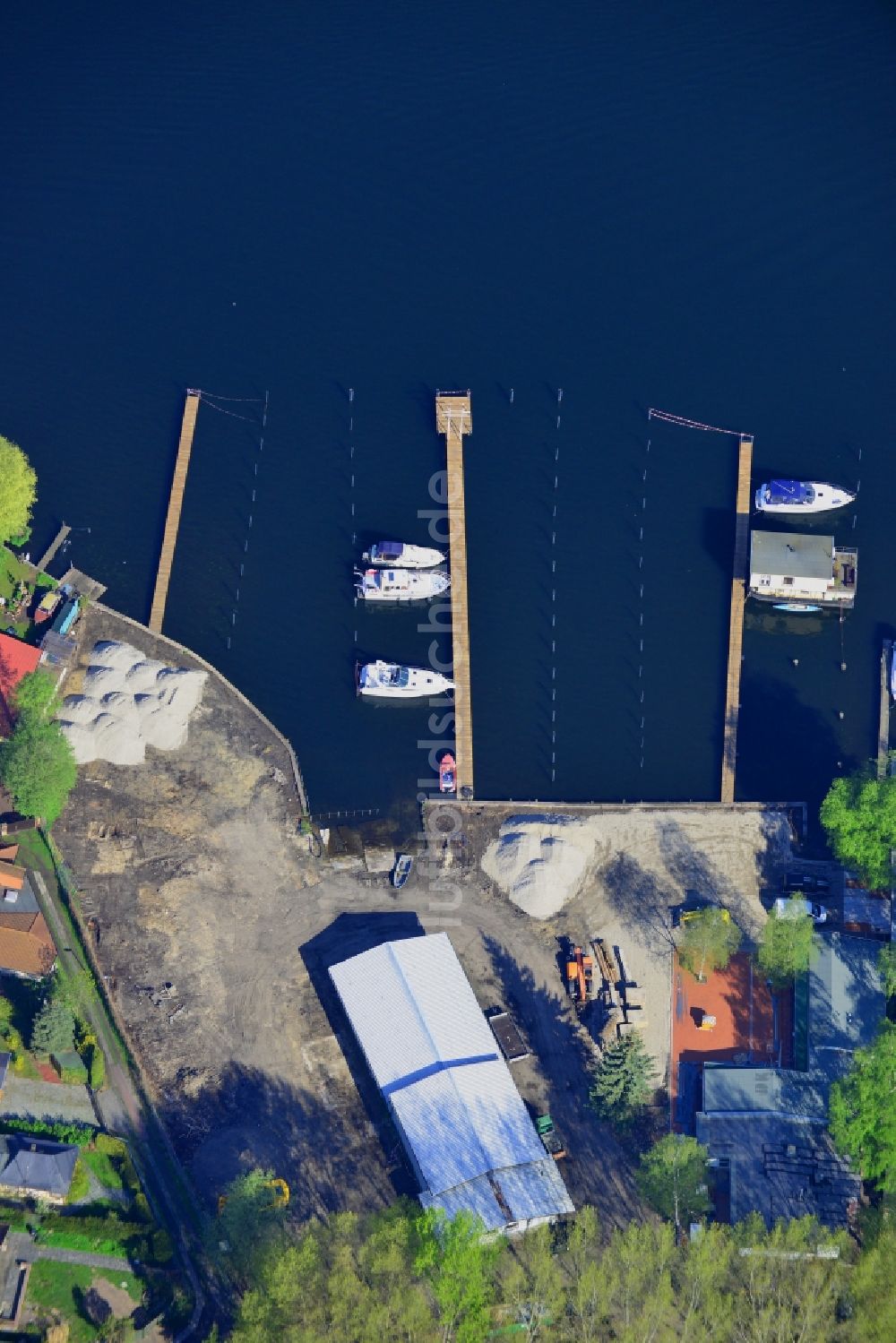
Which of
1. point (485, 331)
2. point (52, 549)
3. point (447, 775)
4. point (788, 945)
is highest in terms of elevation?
point (485, 331)

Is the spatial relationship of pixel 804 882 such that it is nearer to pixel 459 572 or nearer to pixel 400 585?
pixel 459 572

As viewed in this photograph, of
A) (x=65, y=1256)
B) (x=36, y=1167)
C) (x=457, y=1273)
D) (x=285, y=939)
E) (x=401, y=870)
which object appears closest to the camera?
(x=457, y=1273)

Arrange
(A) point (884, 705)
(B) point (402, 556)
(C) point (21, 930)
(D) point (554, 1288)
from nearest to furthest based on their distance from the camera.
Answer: (D) point (554, 1288) < (C) point (21, 930) < (A) point (884, 705) < (B) point (402, 556)

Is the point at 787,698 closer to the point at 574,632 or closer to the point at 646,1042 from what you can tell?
the point at 574,632

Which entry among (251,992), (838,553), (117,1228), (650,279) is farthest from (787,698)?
(117,1228)

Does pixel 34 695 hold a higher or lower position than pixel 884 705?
lower

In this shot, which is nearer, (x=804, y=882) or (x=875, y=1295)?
(x=875, y=1295)

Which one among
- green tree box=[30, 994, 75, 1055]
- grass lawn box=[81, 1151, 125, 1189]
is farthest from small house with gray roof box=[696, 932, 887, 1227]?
green tree box=[30, 994, 75, 1055]

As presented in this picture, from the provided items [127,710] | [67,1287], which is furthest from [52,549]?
[67,1287]
